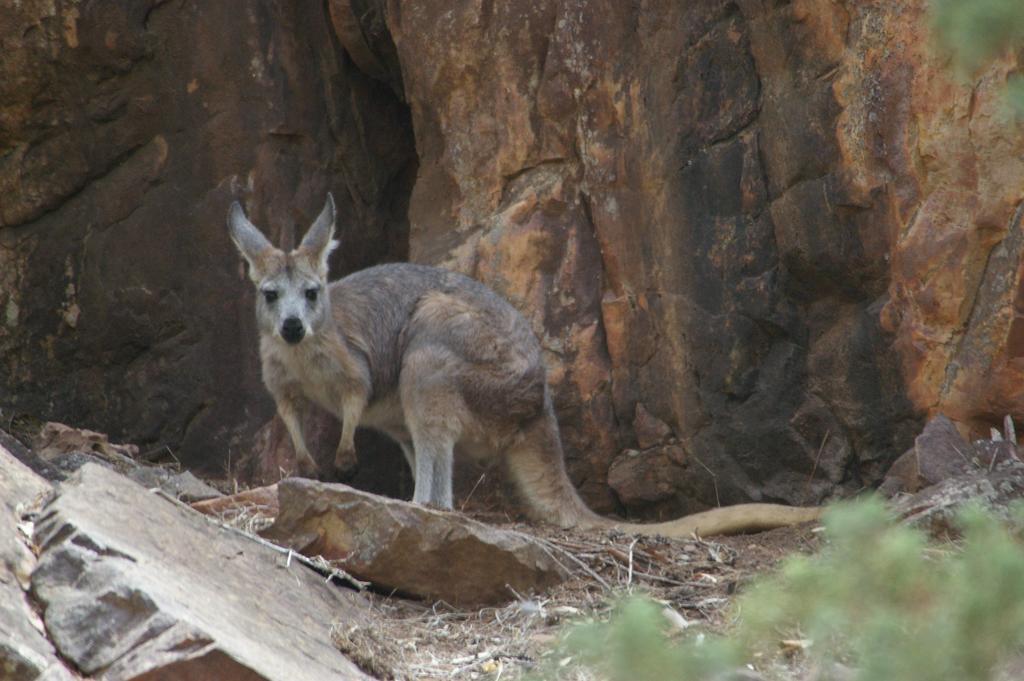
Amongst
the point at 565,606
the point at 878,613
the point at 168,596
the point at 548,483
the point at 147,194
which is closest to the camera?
the point at 878,613

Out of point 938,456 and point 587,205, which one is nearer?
point 938,456

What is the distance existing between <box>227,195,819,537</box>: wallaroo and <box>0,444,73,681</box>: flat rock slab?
2.55 meters

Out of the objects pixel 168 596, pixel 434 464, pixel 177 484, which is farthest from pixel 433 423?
pixel 168 596

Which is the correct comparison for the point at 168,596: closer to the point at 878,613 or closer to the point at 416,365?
the point at 878,613

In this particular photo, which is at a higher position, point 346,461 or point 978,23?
point 978,23

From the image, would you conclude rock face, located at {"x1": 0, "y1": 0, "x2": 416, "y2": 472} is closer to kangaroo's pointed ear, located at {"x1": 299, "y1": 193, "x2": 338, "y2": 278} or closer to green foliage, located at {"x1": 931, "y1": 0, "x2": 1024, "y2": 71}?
kangaroo's pointed ear, located at {"x1": 299, "y1": 193, "x2": 338, "y2": 278}

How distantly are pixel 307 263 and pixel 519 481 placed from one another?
1.65 meters

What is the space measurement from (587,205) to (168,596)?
4.31m

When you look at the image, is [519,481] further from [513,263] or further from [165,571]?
[165,571]

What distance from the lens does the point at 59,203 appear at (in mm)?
8180

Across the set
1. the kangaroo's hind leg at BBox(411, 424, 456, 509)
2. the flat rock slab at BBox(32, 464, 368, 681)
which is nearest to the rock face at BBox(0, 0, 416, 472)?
the kangaroo's hind leg at BBox(411, 424, 456, 509)

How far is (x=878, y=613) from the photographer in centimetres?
180

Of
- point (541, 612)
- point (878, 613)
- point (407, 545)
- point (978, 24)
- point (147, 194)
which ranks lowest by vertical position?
point (541, 612)

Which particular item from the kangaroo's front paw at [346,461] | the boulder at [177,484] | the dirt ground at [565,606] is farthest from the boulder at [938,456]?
the boulder at [177,484]
